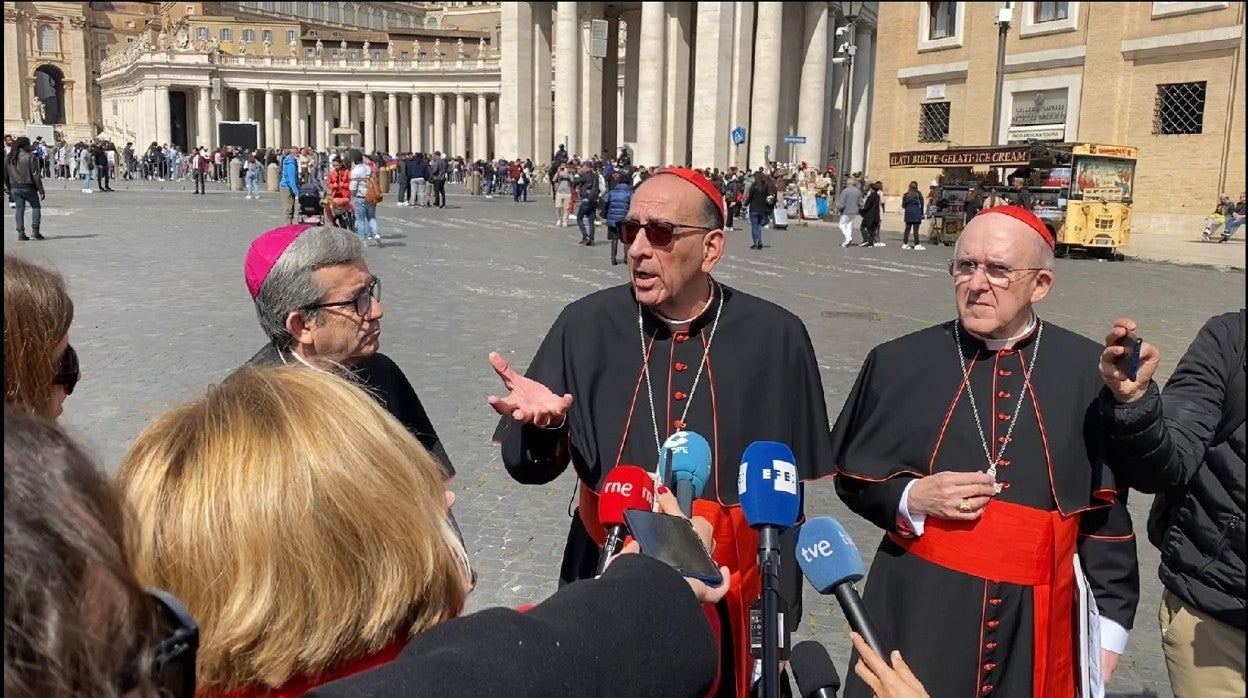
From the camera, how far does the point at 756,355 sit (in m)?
2.79

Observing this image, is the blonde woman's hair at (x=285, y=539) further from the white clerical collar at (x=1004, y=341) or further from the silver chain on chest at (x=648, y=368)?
the white clerical collar at (x=1004, y=341)

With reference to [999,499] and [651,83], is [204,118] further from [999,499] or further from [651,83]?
[999,499]

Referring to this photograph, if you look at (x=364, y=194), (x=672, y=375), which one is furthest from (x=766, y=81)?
(x=672, y=375)

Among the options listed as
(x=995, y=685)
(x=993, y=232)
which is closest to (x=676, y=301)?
(x=993, y=232)

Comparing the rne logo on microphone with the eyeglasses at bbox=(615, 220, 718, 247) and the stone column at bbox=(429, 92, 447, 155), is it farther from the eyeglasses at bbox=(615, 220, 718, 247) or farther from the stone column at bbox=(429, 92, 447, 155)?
the stone column at bbox=(429, 92, 447, 155)

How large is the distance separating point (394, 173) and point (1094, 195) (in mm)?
36047

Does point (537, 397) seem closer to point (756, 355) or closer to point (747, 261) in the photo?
point (756, 355)

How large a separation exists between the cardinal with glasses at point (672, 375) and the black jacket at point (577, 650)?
4.31ft

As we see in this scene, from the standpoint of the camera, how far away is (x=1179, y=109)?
25562mm

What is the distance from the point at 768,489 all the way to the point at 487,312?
9556mm

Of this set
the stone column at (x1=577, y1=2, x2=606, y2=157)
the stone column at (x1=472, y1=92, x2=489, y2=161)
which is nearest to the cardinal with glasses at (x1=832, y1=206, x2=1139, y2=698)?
the stone column at (x1=577, y1=2, x2=606, y2=157)

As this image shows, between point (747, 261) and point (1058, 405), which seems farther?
point (747, 261)

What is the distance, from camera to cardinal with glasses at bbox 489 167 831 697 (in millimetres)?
2672

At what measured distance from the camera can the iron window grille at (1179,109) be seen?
25.0m
